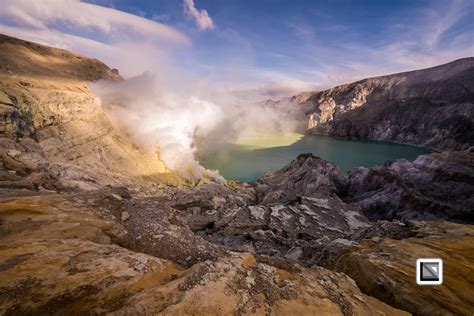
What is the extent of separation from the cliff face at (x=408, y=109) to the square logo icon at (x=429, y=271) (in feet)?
337

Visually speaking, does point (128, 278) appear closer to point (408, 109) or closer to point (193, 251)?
point (193, 251)

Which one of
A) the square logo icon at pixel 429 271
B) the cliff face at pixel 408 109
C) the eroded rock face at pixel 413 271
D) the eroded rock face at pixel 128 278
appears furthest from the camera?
the cliff face at pixel 408 109

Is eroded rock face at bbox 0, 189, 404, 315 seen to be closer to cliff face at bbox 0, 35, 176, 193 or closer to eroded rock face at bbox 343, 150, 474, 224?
cliff face at bbox 0, 35, 176, 193

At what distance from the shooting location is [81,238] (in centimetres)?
674

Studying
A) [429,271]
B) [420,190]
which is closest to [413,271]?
[429,271]

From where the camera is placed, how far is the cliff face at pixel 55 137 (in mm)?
15086

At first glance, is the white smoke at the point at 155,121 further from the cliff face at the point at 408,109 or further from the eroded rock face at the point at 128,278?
the cliff face at the point at 408,109

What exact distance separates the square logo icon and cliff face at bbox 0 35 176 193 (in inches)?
595

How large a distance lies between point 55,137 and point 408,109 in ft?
469

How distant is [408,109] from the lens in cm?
12050

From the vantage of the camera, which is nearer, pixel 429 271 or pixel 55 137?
pixel 429 271

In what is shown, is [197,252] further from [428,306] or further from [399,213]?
[399,213]

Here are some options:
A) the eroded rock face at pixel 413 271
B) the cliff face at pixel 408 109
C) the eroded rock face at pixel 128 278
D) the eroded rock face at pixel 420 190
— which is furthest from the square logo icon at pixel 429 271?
the cliff face at pixel 408 109

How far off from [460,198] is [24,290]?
31.6m
